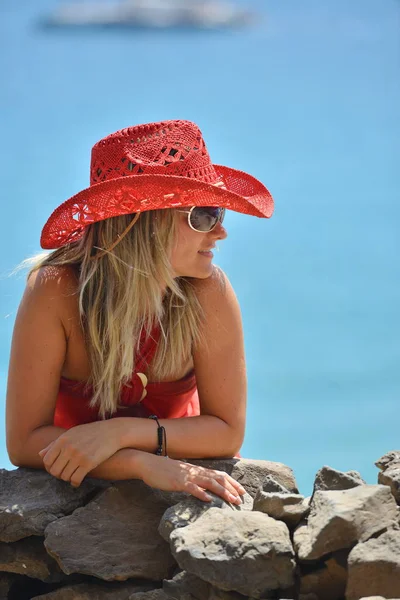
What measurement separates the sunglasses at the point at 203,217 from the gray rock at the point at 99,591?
3.03ft

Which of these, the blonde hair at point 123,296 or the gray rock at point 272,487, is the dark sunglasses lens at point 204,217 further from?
the gray rock at point 272,487

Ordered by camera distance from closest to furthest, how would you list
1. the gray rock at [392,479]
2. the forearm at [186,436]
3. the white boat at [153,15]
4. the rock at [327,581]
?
the rock at [327,581] → the gray rock at [392,479] → the forearm at [186,436] → the white boat at [153,15]

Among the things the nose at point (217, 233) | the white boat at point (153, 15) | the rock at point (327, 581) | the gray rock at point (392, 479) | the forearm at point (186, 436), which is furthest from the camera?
the white boat at point (153, 15)

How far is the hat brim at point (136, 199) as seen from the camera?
6.93 ft

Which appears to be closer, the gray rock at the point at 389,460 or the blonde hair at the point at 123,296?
the gray rock at the point at 389,460

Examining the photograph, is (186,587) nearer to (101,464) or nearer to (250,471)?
(101,464)

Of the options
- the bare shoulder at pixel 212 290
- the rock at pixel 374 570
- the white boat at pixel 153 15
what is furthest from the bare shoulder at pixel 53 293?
the white boat at pixel 153 15

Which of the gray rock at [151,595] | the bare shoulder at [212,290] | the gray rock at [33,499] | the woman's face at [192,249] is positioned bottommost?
the gray rock at [151,595]

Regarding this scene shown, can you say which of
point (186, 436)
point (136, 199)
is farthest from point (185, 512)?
point (136, 199)

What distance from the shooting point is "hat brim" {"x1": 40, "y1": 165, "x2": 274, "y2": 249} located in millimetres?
2113

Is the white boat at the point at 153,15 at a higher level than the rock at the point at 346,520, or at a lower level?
higher

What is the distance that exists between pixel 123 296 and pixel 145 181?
0.35m

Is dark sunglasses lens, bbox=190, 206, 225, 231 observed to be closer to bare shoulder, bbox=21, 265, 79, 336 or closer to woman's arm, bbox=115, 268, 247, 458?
woman's arm, bbox=115, 268, 247, 458

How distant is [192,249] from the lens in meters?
2.31
